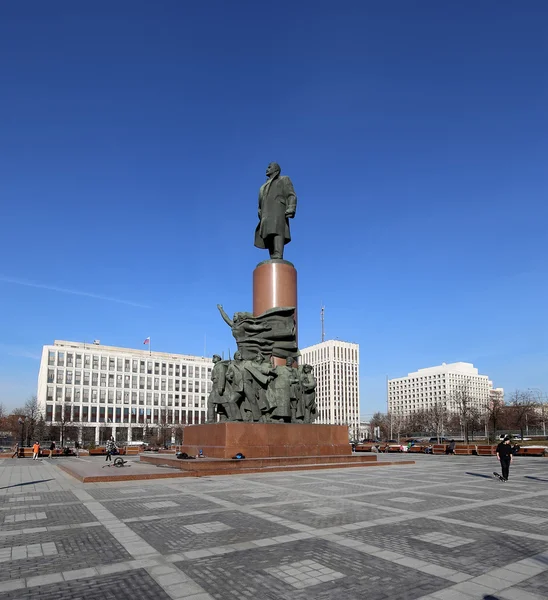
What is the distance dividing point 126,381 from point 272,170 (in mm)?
83814

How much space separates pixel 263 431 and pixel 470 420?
→ 65761 mm

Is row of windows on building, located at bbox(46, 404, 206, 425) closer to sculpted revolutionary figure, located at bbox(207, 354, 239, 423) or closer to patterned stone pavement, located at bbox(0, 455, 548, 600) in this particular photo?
sculpted revolutionary figure, located at bbox(207, 354, 239, 423)

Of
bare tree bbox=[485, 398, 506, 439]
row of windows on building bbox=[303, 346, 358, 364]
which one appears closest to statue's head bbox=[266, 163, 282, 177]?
bare tree bbox=[485, 398, 506, 439]

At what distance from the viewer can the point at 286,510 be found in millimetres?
9711

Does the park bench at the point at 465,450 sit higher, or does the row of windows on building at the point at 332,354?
the row of windows on building at the point at 332,354

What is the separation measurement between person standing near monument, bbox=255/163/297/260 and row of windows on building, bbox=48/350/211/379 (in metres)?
79.6

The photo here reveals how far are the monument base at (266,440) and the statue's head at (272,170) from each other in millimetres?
12211

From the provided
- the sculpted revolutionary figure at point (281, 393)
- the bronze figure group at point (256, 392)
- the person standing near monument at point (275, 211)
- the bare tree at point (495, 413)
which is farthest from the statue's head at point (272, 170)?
the bare tree at point (495, 413)

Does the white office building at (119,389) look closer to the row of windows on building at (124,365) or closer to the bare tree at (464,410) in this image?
the row of windows on building at (124,365)

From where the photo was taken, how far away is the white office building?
302 feet

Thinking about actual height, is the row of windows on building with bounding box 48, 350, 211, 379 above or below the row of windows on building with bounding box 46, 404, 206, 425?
above

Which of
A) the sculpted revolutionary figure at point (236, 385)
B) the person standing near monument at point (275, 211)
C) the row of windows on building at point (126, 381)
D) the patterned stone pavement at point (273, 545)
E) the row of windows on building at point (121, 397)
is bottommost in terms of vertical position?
the patterned stone pavement at point (273, 545)

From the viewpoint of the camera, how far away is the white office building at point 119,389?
302 ft

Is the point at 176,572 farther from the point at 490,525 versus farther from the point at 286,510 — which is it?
the point at 490,525
